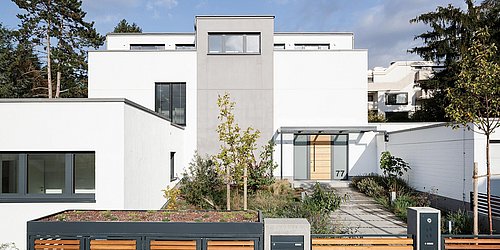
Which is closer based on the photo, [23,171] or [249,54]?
[23,171]

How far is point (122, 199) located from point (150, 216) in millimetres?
1916

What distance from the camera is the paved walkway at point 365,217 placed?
9.48m

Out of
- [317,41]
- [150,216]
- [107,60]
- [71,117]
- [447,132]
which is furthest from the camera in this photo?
[317,41]

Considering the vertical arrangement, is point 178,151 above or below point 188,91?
below

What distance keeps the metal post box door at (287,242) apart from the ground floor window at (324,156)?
37.9ft

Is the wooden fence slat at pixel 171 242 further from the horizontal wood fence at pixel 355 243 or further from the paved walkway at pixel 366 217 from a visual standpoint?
the paved walkway at pixel 366 217

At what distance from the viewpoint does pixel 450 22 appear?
21859 millimetres

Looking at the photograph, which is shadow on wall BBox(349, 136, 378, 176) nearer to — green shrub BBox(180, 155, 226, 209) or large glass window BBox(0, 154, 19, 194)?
green shrub BBox(180, 155, 226, 209)

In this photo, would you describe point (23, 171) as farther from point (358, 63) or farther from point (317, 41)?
point (317, 41)

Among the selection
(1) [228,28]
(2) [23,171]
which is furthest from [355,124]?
(2) [23,171]

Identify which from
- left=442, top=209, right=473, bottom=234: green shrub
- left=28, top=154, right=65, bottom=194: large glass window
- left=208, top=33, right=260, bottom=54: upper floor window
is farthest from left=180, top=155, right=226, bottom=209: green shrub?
left=442, top=209, right=473, bottom=234: green shrub

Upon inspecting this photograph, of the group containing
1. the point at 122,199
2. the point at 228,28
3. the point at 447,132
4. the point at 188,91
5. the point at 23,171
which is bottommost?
the point at 122,199

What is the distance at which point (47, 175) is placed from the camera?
7.88m

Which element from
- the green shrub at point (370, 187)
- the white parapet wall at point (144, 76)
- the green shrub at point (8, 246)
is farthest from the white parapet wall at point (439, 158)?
the green shrub at point (8, 246)
